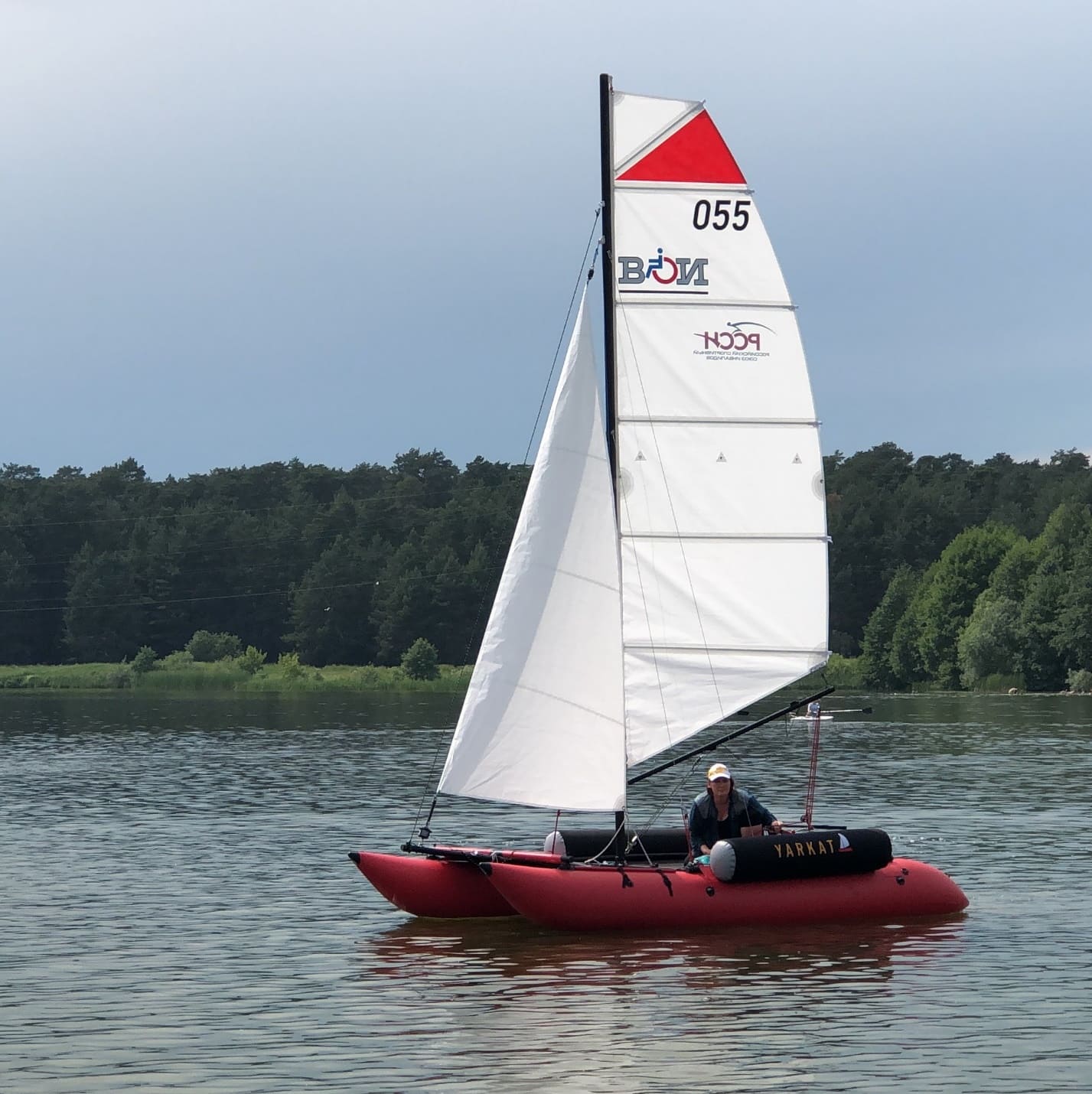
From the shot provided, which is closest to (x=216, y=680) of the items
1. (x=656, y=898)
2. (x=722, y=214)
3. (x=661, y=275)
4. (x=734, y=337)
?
(x=661, y=275)

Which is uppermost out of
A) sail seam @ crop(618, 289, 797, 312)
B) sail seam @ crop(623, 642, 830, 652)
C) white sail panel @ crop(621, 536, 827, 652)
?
sail seam @ crop(618, 289, 797, 312)

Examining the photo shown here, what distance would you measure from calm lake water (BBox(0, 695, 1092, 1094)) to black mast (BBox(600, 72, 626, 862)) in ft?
11.0

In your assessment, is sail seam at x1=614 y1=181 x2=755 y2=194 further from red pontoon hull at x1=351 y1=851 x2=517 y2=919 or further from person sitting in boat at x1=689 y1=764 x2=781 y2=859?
red pontoon hull at x1=351 y1=851 x2=517 y2=919

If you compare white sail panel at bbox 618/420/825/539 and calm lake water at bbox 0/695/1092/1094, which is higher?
white sail panel at bbox 618/420/825/539

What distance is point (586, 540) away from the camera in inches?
910

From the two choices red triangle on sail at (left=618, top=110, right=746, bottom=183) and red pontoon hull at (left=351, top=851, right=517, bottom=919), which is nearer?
red pontoon hull at (left=351, top=851, right=517, bottom=919)

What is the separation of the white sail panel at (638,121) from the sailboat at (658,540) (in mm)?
21

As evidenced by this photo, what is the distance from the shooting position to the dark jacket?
2294cm

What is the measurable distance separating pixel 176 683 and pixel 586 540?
385ft

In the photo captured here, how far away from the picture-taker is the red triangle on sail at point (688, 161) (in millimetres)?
23438

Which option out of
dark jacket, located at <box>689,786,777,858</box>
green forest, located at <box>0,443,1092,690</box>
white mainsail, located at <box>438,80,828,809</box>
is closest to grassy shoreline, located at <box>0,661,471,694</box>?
green forest, located at <box>0,443,1092,690</box>

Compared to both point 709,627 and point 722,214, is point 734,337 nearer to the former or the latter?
point 722,214

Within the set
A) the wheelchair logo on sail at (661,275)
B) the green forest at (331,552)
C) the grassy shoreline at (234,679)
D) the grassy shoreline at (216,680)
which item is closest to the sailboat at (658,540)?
the wheelchair logo on sail at (661,275)

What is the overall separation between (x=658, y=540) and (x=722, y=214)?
412 centimetres
